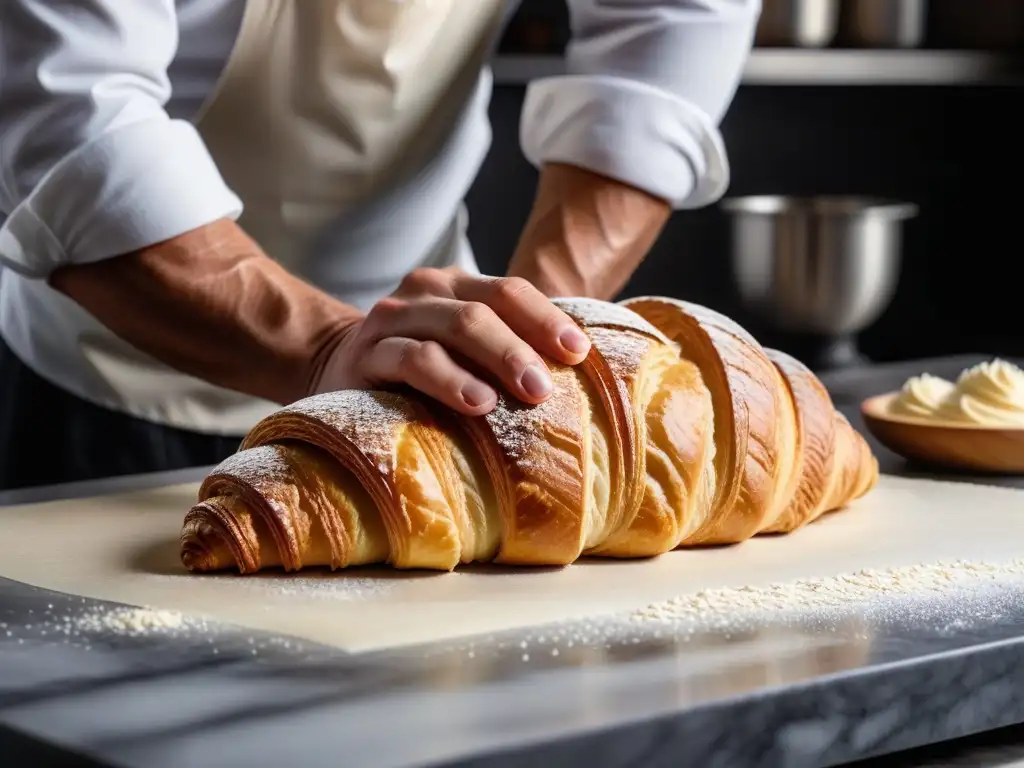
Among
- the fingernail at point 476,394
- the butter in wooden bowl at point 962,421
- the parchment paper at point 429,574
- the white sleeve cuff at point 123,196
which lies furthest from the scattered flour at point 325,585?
the butter in wooden bowl at point 962,421

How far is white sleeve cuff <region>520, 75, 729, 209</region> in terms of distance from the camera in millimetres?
1554

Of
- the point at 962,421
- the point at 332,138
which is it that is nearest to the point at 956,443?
the point at 962,421

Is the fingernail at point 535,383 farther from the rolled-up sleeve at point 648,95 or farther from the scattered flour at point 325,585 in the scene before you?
the rolled-up sleeve at point 648,95

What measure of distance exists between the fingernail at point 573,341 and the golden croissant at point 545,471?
1cm

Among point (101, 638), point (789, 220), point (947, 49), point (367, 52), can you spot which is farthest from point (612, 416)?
point (947, 49)

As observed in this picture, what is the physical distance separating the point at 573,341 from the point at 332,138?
596 mm

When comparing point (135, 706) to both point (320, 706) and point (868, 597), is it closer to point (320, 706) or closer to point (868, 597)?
point (320, 706)

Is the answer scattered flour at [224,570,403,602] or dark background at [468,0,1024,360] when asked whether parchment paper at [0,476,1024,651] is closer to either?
scattered flour at [224,570,403,602]

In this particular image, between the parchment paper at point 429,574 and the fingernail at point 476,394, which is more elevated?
the fingernail at point 476,394

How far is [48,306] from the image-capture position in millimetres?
1534

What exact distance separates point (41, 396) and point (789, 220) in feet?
4.22

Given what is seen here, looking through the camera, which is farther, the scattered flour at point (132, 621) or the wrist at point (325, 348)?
the wrist at point (325, 348)

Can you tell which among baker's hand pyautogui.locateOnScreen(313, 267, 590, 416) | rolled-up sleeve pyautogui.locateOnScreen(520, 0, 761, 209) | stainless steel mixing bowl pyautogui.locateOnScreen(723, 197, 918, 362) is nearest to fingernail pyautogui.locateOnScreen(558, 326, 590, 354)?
baker's hand pyautogui.locateOnScreen(313, 267, 590, 416)

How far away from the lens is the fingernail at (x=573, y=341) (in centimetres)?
100
